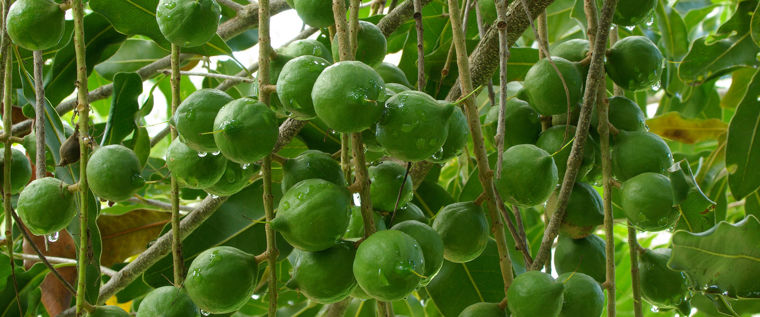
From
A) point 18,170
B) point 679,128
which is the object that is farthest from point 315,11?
point 679,128

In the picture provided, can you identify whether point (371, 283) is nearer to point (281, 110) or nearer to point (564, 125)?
point (281, 110)

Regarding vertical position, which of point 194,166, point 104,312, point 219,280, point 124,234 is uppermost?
point 194,166

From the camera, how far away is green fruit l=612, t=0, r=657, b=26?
1146 millimetres

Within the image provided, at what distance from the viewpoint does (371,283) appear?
2.53ft

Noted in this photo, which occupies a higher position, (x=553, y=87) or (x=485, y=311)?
(x=553, y=87)

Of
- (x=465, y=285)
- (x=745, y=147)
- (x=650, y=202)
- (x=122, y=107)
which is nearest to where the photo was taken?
(x=650, y=202)

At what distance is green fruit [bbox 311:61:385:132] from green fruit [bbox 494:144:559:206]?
9.2 inches

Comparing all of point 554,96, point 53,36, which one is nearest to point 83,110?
point 53,36

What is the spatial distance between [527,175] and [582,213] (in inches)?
6.9

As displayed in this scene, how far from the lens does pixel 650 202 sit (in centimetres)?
95

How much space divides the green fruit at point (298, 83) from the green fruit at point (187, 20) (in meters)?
0.19

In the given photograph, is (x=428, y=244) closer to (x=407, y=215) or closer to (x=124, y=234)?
(x=407, y=215)

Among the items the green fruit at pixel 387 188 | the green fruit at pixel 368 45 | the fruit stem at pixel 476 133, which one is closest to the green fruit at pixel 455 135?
the fruit stem at pixel 476 133

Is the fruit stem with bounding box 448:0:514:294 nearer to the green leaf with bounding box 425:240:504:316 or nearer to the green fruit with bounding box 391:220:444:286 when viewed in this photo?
the green fruit with bounding box 391:220:444:286
